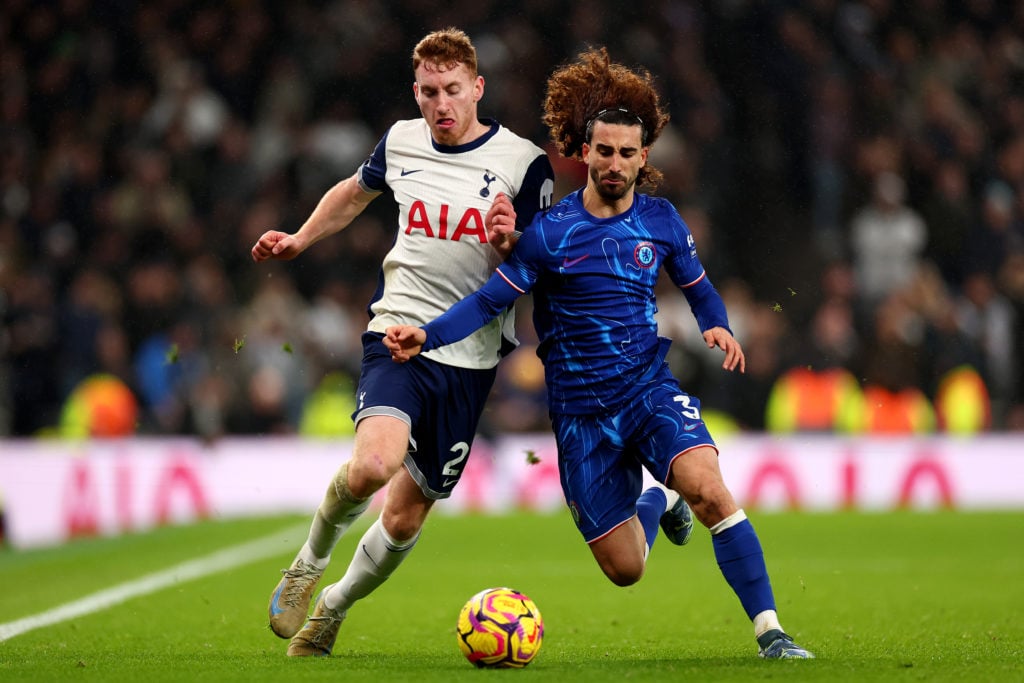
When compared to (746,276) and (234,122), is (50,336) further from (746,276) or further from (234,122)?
(746,276)

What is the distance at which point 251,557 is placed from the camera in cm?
1163

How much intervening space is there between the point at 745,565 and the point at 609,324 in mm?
1042

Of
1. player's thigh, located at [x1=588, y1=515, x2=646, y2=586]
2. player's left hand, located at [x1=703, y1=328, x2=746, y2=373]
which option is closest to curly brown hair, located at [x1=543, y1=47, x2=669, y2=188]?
player's left hand, located at [x1=703, y1=328, x2=746, y2=373]

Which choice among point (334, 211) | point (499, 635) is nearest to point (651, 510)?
point (499, 635)

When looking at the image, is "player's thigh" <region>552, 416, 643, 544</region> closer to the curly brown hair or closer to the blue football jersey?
the blue football jersey

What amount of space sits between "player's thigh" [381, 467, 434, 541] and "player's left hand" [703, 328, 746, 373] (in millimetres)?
1335

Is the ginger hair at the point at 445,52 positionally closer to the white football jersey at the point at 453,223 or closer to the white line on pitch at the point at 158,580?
the white football jersey at the point at 453,223

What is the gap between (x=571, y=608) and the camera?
8.40 meters

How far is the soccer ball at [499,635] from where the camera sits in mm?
5699

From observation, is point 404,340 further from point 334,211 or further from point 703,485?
point 703,485

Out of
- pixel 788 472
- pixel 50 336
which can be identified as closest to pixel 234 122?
pixel 50 336

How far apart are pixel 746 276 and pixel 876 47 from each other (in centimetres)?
326

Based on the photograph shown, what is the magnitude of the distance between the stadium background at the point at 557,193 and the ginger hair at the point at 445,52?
8879 mm

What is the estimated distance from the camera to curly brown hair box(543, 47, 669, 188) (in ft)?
20.2
